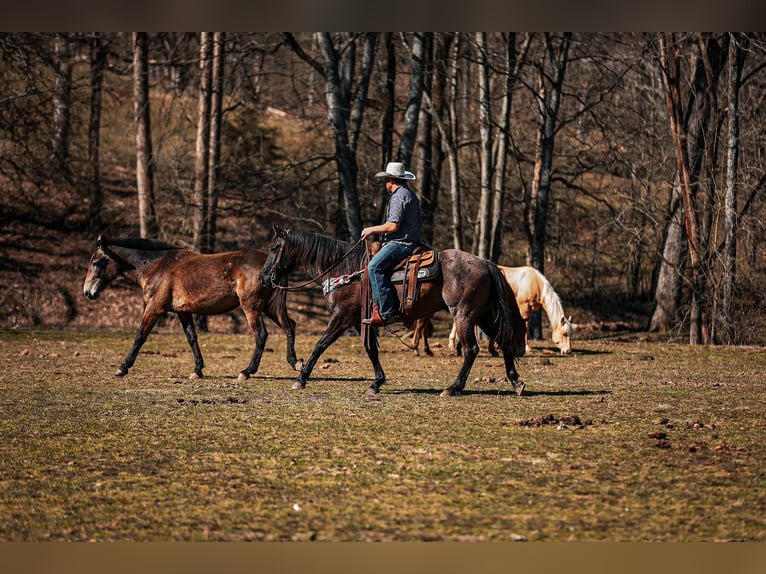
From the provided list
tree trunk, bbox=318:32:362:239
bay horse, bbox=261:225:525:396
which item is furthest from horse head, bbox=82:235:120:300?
→ tree trunk, bbox=318:32:362:239

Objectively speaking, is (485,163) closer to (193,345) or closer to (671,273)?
(671,273)

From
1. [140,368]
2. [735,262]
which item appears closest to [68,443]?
[140,368]

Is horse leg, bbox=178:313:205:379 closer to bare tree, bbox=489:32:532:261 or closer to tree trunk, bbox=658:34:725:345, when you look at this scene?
bare tree, bbox=489:32:532:261

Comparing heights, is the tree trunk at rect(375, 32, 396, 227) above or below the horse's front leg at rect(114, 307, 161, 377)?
above

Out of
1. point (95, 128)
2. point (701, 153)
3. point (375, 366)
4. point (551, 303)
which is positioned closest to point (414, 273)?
point (375, 366)

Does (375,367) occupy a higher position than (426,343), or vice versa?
(426,343)

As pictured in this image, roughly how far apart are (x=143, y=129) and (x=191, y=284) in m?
13.5

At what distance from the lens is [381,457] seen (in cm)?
895

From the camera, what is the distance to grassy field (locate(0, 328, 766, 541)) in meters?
6.74

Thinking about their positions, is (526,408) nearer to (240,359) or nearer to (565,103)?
(240,359)

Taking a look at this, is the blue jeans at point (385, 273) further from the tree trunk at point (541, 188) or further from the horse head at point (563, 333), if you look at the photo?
the tree trunk at point (541, 188)

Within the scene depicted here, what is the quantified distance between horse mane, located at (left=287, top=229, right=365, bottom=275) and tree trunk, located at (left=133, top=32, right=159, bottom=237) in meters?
13.9

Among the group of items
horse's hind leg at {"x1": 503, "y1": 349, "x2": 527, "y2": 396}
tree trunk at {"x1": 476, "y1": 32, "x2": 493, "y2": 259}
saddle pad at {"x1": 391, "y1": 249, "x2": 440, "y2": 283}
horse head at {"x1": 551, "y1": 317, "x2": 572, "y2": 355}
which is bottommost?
horse's hind leg at {"x1": 503, "y1": 349, "x2": 527, "y2": 396}

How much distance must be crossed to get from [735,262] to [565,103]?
1786 centimetres
